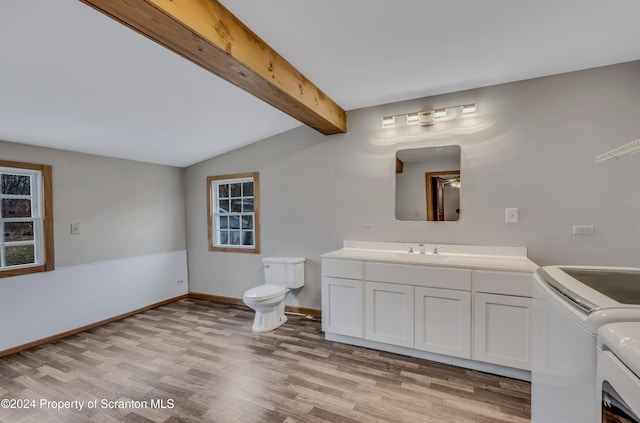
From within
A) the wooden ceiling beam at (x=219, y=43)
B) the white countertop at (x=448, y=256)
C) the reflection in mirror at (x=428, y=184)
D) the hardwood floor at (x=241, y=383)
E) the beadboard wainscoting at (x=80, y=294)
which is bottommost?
the hardwood floor at (x=241, y=383)

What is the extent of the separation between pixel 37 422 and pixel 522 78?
171 inches

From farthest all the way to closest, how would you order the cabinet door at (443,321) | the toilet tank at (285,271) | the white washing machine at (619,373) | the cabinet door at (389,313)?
the toilet tank at (285,271), the cabinet door at (389,313), the cabinet door at (443,321), the white washing machine at (619,373)

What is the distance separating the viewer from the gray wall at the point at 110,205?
307 cm

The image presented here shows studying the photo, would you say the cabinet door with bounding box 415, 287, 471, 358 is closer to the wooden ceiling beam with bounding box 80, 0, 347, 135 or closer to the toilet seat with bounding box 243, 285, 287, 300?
the toilet seat with bounding box 243, 285, 287, 300

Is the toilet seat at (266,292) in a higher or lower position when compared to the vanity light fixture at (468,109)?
lower

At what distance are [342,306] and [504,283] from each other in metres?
1.36

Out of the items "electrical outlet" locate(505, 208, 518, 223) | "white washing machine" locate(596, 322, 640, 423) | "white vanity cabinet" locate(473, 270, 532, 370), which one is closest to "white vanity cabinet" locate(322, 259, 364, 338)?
"white vanity cabinet" locate(473, 270, 532, 370)

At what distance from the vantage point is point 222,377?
7.38 feet

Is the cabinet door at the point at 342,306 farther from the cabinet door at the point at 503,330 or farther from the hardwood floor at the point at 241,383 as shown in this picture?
the cabinet door at the point at 503,330

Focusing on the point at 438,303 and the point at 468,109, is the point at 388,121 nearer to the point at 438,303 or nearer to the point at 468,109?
the point at 468,109

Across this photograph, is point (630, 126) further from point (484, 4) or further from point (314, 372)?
point (314, 372)

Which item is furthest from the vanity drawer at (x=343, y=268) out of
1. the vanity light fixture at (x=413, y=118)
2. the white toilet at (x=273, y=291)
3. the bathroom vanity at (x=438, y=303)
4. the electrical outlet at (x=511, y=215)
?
the vanity light fixture at (x=413, y=118)

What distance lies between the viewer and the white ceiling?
5.16 ft

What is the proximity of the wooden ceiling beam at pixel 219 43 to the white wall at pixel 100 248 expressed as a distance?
2.51 m
